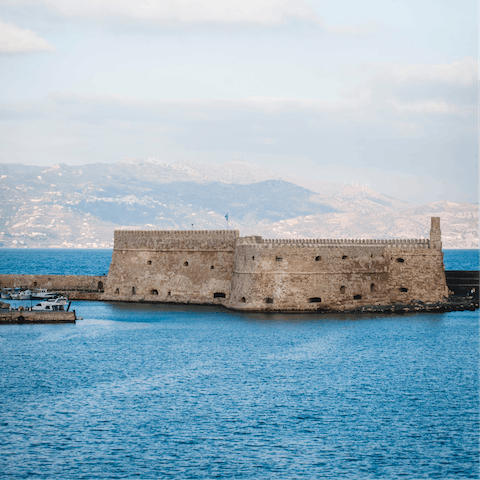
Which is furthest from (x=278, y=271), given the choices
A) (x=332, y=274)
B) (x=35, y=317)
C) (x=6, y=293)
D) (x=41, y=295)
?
(x=6, y=293)

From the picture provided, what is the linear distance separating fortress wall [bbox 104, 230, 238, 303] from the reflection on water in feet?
23.3

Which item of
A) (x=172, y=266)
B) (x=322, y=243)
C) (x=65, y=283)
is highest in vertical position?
(x=322, y=243)

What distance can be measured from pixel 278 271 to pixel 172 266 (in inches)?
344

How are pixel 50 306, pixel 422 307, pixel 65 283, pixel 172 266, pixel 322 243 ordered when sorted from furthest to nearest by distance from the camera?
pixel 65 283 → pixel 172 266 → pixel 422 307 → pixel 50 306 → pixel 322 243

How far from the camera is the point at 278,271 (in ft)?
152

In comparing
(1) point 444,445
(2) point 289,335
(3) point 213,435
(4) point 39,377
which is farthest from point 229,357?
(1) point 444,445

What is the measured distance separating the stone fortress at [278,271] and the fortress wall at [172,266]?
0.07 m

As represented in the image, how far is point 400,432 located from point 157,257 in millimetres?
30611

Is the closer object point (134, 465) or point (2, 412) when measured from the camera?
point (134, 465)

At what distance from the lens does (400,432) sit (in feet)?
78.9

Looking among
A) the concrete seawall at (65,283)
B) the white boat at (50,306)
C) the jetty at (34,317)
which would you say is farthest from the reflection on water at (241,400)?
the concrete seawall at (65,283)

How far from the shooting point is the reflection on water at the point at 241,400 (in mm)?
21453

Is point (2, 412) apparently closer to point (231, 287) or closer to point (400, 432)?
point (400, 432)

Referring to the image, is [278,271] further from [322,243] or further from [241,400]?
[241,400]
